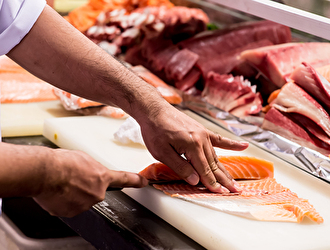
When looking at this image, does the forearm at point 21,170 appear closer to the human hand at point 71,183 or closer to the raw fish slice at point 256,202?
the human hand at point 71,183

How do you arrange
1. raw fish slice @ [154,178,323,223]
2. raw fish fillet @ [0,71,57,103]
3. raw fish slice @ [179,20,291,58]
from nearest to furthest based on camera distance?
raw fish slice @ [154,178,323,223] → raw fish fillet @ [0,71,57,103] → raw fish slice @ [179,20,291,58]

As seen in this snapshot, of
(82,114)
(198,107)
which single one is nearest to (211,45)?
(198,107)

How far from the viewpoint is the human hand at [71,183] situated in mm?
1399

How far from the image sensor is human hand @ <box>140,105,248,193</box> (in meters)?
1.82

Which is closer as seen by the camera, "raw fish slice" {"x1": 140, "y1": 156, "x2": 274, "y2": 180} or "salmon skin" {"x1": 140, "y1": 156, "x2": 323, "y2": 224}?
"salmon skin" {"x1": 140, "y1": 156, "x2": 323, "y2": 224}

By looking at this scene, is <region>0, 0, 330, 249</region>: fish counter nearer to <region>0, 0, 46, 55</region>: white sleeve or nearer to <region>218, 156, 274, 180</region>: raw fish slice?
<region>218, 156, 274, 180</region>: raw fish slice

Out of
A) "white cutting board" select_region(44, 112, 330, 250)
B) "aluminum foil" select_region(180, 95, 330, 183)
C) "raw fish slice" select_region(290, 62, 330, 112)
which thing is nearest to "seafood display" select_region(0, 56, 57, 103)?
"white cutting board" select_region(44, 112, 330, 250)

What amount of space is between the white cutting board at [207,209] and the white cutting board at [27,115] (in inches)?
5.0

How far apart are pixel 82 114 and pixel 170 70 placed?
0.71m

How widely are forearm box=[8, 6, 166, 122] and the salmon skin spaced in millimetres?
367

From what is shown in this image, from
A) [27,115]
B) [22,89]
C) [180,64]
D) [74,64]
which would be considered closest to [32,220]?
[27,115]

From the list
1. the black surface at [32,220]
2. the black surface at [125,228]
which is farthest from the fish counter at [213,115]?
the black surface at [32,220]

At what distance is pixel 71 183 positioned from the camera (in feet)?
4.70

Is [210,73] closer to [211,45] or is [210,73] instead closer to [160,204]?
[211,45]
